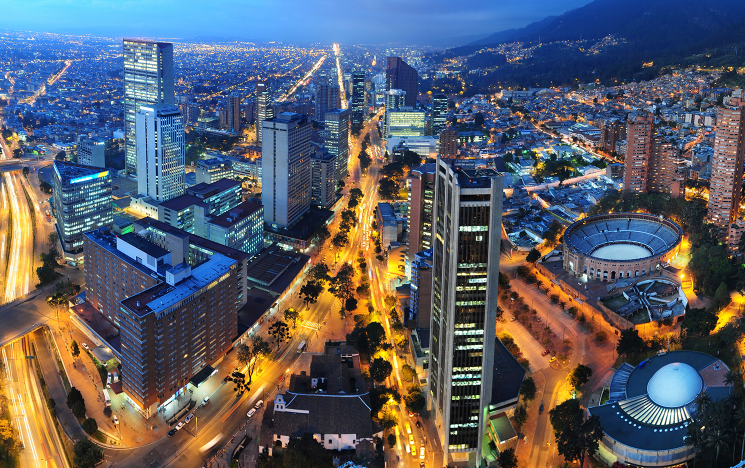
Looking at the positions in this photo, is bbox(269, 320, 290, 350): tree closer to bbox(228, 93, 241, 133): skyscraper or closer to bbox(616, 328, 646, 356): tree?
bbox(616, 328, 646, 356): tree

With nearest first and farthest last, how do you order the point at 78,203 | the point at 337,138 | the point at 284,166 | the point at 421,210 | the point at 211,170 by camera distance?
the point at 421,210
the point at 78,203
the point at 284,166
the point at 211,170
the point at 337,138

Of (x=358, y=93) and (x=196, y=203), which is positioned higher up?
(x=358, y=93)

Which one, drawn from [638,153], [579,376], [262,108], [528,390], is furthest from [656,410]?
[262,108]

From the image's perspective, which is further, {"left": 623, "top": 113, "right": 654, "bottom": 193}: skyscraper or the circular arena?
{"left": 623, "top": 113, "right": 654, "bottom": 193}: skyscraper

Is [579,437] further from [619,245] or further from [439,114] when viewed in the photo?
[439,114]

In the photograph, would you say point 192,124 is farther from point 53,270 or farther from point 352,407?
point 352,407

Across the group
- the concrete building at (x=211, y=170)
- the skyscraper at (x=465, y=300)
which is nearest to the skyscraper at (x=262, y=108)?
the concrete building at (x=211, y=170)

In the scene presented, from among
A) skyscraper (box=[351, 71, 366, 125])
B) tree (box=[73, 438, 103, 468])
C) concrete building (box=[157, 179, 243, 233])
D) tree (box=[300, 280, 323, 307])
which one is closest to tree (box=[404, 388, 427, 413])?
tree (box=[300, 280, 323, 307])
